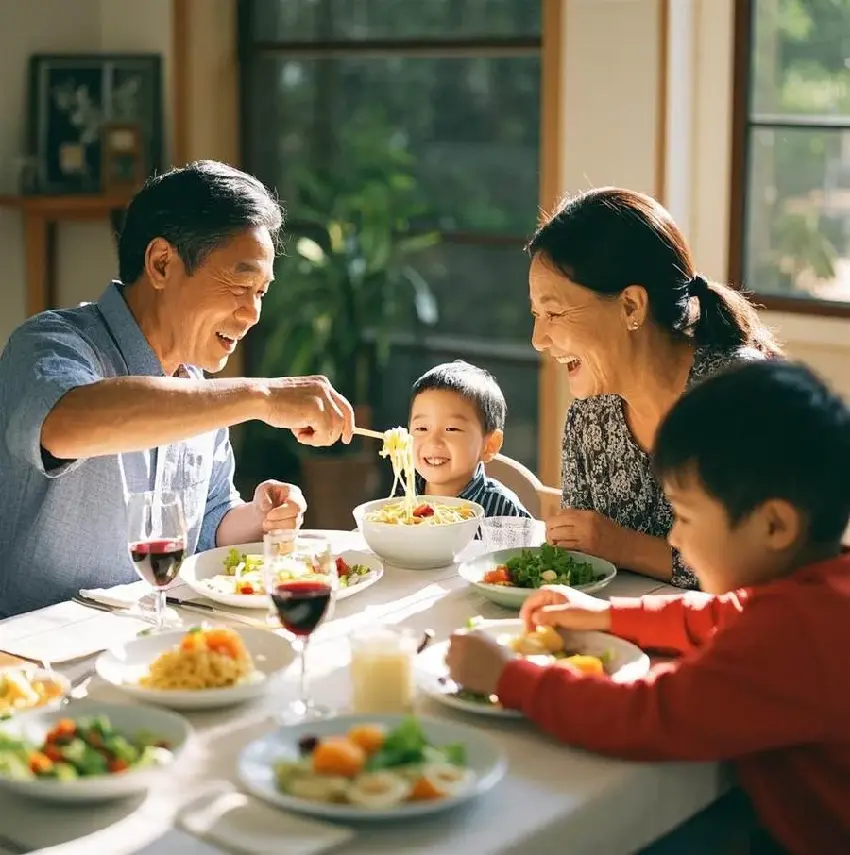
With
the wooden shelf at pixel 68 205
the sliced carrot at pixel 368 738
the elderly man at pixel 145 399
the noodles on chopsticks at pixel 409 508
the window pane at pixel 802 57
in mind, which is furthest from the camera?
the wooden shelf at pixel 68 205

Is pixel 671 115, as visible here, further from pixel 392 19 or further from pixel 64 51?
pixel 64 51

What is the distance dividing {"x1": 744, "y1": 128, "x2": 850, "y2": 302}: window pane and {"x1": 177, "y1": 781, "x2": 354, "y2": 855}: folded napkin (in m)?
3.12

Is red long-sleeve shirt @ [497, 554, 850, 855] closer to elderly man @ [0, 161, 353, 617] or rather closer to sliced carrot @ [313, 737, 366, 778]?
sliced carrot @ [313, 737, 366, 778]

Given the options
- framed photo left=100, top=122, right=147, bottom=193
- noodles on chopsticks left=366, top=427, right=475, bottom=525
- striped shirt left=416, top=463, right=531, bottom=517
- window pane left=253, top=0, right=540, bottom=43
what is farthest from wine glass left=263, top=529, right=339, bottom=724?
framed photo left=100, top=122, right=147, bottom=193

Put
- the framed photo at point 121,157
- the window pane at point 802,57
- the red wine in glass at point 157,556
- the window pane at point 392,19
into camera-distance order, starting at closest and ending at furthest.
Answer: the red wine in glass at point 157,556
the window pane at point 802,57
the window pane at point 392,19
the framed photo at point 121,157

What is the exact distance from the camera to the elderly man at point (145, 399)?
2.26 meters

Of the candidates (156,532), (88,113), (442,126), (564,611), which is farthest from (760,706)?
(88,113)

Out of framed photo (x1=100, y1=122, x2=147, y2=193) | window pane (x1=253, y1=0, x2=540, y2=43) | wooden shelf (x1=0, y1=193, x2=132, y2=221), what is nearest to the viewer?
window pane (x1=253, y1=0, x2=540, y2=43)

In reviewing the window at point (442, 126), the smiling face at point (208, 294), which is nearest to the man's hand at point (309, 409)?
the smiling face at point (208, 294)

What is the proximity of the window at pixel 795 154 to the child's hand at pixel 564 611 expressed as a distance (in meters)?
2.40

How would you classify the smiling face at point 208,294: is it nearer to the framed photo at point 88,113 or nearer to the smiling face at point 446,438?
the smiling face at point 446,438

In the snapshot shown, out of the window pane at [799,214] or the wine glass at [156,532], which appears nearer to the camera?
the wine glass at [156,532]

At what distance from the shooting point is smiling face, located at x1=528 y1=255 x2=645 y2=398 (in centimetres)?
A: 260

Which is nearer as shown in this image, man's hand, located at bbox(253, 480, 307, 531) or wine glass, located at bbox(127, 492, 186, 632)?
wine glass, located at bbox(127, 492, 186, 632)
